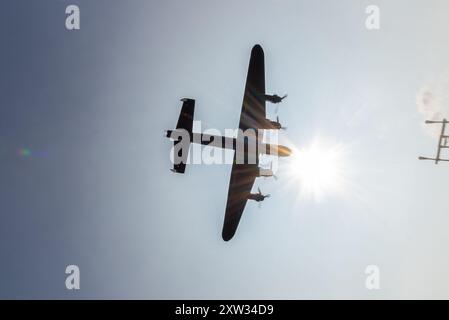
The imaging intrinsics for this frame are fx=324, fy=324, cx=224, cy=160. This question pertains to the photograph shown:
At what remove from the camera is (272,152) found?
2614cm

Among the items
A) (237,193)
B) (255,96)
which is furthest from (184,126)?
(237,193)

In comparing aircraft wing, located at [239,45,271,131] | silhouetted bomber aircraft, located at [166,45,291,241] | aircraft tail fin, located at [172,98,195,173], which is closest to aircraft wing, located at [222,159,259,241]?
silhouetted bomber aircraft, located at [166,45,291,241]

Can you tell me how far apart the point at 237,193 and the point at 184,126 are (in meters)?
7.16

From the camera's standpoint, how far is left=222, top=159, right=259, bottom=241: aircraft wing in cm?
2529

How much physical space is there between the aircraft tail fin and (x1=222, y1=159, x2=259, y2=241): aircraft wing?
421 cm

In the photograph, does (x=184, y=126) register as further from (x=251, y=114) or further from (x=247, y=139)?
(x=251, y=114)

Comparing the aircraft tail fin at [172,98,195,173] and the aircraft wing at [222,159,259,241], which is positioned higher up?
the aircraft tail fin at [172,98,195,173]

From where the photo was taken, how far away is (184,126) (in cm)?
2283

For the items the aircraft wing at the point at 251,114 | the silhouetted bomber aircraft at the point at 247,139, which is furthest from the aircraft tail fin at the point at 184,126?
the aircraft wing at the point at 251,114

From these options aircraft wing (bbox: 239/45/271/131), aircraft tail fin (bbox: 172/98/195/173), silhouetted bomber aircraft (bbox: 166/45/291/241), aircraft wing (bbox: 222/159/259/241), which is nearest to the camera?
aircraft tail fin (bbox: 172/98/195/173)

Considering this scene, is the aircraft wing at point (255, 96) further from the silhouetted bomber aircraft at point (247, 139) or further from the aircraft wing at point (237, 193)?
the aircraft wing at point (237, 193)

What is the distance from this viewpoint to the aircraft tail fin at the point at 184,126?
74.3 feet

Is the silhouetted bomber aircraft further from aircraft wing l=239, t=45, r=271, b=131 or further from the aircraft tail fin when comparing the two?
the aircraft tail fin
